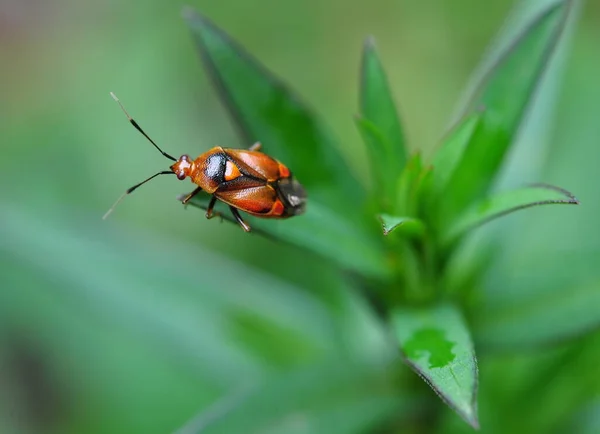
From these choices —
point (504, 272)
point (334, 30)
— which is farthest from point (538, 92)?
point (334, 30)

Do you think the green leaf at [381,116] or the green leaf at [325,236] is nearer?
the green leaf at [325,236]

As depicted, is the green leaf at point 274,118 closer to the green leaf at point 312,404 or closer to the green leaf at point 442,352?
the green leaf at point 442,352

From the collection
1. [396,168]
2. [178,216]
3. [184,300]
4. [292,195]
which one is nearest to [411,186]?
[396,168]

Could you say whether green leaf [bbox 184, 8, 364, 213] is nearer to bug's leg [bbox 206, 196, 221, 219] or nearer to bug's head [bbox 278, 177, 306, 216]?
bug's head [bbox 278, 177, 306, 216]

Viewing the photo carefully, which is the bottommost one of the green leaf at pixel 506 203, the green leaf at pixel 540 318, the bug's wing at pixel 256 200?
the green leaf at pixel 540 318

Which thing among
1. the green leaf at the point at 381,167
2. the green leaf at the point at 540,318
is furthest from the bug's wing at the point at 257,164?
the green leaf at the point at 540,318

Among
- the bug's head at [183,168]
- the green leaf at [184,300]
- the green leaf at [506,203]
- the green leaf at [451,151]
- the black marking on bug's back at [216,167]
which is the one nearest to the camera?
the green leaf at [506,203]
